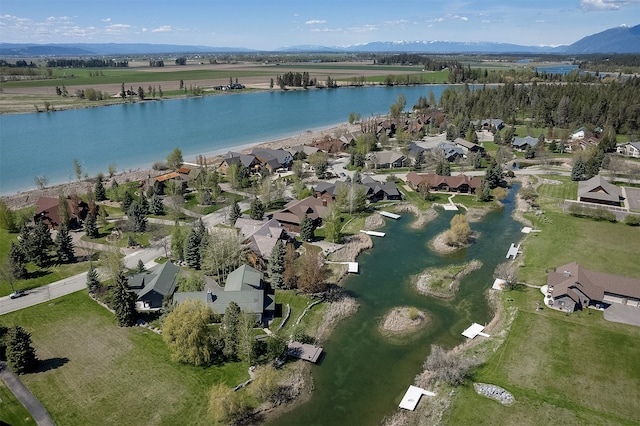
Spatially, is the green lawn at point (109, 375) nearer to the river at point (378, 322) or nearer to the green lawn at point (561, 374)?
the river at point (378, 322)

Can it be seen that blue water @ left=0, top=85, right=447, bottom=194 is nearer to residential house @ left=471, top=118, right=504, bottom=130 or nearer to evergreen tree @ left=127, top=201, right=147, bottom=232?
evergreen tree @ left=127, top=201, right=147, bottom=232

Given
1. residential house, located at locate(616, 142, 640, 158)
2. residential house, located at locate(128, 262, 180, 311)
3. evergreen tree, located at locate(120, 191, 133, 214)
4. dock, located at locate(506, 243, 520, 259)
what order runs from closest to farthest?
residential house, located at locate(128, 262, 180, 311)
dock, located at locate(506, 243, 520, 259)
evergreen tree, located at locate(120, 191, 133, 214)
residential house, located at locate(616, 142, 640, 158)

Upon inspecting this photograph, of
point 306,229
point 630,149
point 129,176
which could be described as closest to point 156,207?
point 129,176

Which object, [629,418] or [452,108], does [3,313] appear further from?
[452,108]

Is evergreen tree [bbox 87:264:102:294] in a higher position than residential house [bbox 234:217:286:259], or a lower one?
lower

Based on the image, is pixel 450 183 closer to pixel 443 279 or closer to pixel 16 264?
pixel 443 279

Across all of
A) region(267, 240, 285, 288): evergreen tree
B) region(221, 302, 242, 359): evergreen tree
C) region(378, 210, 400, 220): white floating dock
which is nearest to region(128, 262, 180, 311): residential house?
region(221, 302, 242, 359): evergreen tree

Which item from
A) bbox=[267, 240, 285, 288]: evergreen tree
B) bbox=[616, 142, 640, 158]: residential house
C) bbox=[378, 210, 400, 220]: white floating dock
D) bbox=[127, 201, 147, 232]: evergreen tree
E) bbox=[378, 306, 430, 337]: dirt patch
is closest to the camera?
bbox=[378, 306, 430, 337]: dirt patch

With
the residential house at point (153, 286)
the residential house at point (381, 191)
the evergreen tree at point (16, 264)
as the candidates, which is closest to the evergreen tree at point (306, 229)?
the residential house at point (153, 286)
